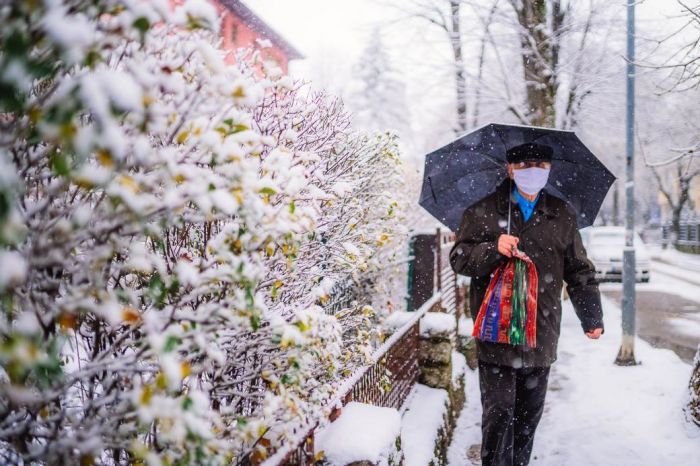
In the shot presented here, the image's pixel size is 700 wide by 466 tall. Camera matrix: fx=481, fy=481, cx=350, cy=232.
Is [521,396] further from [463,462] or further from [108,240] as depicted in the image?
[108,240]

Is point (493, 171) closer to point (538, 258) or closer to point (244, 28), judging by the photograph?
point (538, 258)

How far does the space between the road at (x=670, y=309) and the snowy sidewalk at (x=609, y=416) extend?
125cm

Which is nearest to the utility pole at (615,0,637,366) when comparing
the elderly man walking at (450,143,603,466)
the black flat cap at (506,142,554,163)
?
the elderly man walking at (450,143,603,466)

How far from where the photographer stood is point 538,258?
10.4ft

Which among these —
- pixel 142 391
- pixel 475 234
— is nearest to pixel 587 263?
pixel 475 234

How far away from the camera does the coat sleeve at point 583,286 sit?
130 inches

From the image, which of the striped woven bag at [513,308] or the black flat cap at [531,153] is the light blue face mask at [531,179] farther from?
the striped woven bag at [513,308]

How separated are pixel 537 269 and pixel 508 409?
Answer: 923 millimetres

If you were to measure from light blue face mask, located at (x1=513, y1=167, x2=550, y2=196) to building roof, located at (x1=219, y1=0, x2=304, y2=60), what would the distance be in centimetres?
1490

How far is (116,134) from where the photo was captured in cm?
95

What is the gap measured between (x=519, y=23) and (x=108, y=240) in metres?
8.94

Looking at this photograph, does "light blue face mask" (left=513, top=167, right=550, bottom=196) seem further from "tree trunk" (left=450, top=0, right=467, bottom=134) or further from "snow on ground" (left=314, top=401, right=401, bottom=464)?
"tree trunk" (left=450, top=0, right=467, bottom=134)

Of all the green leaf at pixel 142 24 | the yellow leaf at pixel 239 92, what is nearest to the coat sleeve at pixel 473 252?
the yellow leaf at pixel 239 92

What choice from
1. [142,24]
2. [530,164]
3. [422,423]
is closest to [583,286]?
[530,164]
